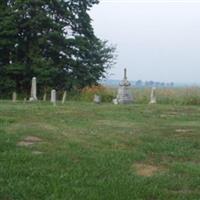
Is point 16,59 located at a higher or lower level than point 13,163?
higher

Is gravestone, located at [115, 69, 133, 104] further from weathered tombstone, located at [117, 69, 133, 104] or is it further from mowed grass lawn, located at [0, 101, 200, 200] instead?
mowed grass lawn, located at [0, 101, 200, 200]

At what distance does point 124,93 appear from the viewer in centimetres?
2452

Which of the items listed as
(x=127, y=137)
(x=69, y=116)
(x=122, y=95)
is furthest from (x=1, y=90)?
(x=127, y=137)

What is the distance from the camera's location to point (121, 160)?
27.9ft

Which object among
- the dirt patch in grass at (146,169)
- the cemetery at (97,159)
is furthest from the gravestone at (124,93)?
the dirt patch in grass at (146,169)

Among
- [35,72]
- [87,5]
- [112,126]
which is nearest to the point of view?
[112,126]

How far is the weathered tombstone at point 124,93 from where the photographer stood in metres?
24.3

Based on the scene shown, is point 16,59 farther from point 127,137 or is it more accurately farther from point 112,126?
point 127,137

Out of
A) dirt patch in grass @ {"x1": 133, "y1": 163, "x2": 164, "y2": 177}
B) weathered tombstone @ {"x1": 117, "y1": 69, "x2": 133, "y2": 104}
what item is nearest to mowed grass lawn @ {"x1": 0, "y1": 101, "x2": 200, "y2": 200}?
dirt patch in grass @ {"x1": 133, "y1": 163, "x2": 164, "y2": 177}

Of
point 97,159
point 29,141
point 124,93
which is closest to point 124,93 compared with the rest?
point 124,93

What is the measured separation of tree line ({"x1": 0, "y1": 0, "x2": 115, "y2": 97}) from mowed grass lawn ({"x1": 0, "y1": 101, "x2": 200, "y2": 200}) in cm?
1658

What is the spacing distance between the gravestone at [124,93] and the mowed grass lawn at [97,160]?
10.2 meters

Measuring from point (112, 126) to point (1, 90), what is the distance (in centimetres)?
1880

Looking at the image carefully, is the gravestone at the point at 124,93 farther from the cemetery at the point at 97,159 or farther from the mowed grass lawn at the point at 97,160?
the mowed grass lawn at the point at 97,160
